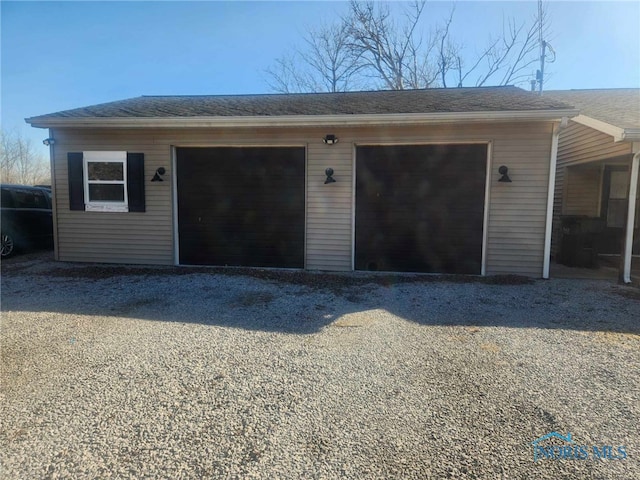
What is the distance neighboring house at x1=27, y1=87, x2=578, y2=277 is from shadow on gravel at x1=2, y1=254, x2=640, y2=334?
1.72 feet

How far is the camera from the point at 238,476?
1885 millimetres

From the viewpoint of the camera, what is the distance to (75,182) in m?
7.41

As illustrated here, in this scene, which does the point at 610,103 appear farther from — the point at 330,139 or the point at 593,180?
the point at 330,139

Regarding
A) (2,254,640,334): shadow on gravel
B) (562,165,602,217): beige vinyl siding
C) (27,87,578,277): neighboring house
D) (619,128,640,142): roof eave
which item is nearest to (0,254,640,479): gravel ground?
(2,254,640,334): shadow on gravel

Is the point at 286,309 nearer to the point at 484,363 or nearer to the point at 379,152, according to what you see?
the point at 484,363

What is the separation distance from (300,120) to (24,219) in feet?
23.0

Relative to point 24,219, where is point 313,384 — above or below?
below

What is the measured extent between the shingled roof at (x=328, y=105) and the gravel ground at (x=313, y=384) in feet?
11.0

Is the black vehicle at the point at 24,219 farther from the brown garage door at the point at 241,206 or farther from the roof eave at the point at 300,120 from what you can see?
the brown garage door at the point at 241,206

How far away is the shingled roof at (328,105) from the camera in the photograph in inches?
258

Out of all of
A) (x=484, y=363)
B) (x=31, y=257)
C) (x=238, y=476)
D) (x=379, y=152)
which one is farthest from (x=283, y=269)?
(x=31, y=257)

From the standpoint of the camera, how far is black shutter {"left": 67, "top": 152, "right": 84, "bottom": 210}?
7.34 meters

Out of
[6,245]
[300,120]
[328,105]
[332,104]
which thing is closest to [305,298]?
[300,120]

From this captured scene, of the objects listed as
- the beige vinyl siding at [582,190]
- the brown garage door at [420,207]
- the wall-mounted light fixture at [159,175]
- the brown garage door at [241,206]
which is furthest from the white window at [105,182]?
the beige vinyl siding at [582,190]
